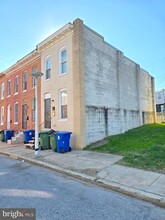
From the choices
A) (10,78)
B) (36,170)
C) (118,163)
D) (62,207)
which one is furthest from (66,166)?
(10,78)

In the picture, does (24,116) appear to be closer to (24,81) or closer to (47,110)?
(24,81)

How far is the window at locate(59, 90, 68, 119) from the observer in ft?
39.7

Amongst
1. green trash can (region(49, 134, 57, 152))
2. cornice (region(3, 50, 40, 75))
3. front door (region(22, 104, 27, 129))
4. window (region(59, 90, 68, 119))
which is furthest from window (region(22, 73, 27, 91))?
green trash can (region(49, 134, 57, 152))

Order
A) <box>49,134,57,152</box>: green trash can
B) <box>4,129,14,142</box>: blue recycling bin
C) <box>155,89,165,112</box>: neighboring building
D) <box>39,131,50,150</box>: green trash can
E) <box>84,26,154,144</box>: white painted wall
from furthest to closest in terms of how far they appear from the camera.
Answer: <box>155,89,165,112</box>: neighboring building → <box>4,129,14,142</box>: blue recycling bin → <box>84,26,154,144</box>: white painted wall → <box>39,131,50,150</box>: green trash can → <box>49,134,57,152</box>: green trash can

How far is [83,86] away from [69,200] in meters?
7.79

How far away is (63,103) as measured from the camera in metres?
12.3

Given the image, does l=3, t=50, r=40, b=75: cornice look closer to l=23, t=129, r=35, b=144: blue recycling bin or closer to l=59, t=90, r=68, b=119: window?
l=59, t=90, r=68, b=119: window

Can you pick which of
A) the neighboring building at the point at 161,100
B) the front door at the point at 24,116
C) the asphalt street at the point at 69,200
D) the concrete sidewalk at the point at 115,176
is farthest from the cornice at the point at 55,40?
the neighboring building at the point at 161,100

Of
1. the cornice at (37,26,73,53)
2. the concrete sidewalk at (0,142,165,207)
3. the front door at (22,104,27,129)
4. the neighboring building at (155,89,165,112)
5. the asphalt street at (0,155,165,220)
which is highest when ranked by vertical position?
the cornice at (37,26,73,53)

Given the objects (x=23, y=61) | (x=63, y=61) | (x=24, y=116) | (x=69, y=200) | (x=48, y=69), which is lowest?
(x=69, y=200)

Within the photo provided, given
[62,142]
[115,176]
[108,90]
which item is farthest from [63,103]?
[115,176]

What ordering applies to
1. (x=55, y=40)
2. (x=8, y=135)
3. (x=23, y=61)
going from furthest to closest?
(x=23, y=61) → (x=8, y=135) → (x=55, y=40)

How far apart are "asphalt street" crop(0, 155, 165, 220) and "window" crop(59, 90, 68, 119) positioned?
657cm

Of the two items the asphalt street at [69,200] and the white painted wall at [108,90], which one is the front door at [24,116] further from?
the asphalt street at [69,200]
